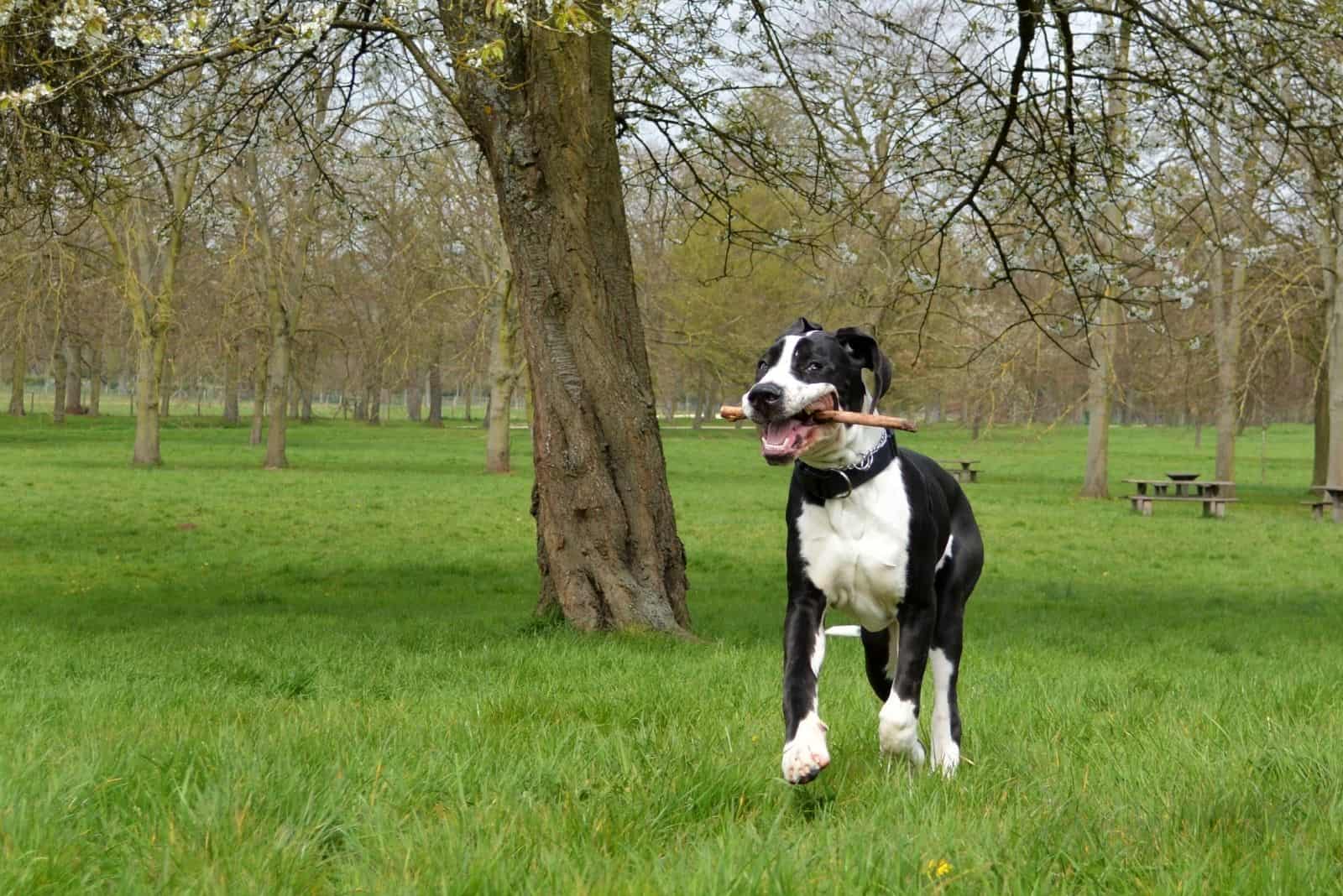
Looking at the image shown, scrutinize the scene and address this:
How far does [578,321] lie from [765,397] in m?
6.02

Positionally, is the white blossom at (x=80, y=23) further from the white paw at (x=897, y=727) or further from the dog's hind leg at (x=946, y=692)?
the white paw at (x=897, y=727)

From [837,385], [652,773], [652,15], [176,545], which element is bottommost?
[176,545]

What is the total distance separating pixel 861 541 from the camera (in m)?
3.89

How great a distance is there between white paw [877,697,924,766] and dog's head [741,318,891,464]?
844mm

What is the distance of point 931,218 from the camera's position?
39.8 ft

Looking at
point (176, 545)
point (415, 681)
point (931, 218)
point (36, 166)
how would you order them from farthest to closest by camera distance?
point (176, 545) < point (931, 218) < point (36, 166) < point (415, 681)

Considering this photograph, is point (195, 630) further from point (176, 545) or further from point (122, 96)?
point (176, 545)

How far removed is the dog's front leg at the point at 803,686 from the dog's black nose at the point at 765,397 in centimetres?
57

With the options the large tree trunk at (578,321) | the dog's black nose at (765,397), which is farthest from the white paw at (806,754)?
the large tree trunk at (578,321)

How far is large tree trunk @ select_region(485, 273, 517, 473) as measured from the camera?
31094 millimetres

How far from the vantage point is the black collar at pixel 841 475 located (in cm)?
385

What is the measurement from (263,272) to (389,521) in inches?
562

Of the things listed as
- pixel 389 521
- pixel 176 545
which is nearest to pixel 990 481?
pixel 389 521

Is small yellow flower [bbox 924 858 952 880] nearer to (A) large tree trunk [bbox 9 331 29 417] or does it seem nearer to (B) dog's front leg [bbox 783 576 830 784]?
(B) dog's front leg [bbox 783 576 830 784]
